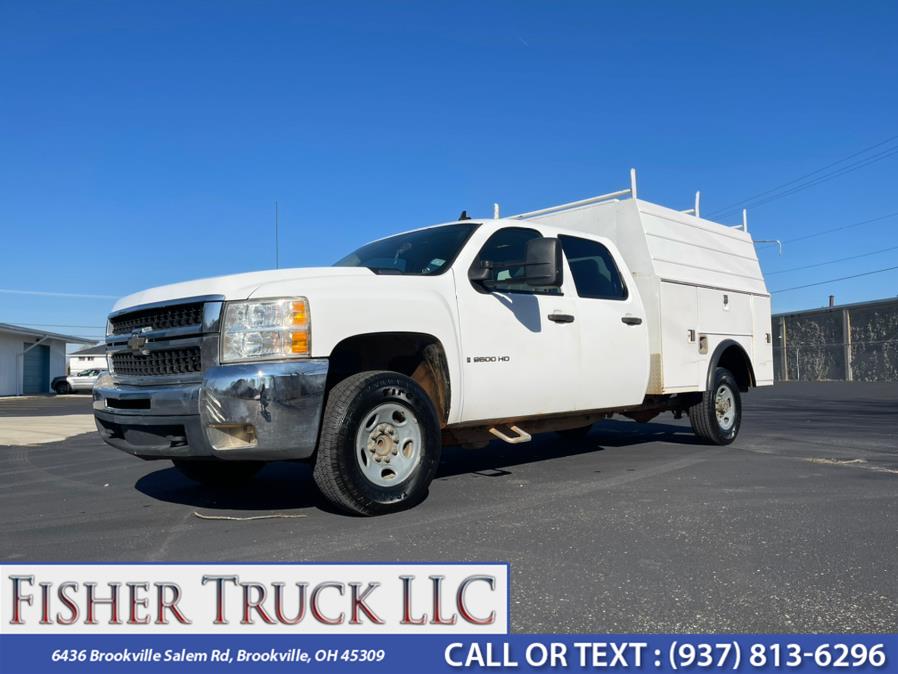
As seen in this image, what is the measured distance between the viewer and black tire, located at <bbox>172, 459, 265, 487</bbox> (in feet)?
18.8

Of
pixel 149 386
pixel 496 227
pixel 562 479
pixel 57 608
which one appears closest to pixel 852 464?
pixel 562 479

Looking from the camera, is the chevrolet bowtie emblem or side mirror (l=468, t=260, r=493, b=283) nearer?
the chevrolet bowtie emblem

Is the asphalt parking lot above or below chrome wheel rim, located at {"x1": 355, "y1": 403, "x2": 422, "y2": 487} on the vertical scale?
below

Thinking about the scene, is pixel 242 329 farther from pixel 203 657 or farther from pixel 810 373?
pixel 810 373

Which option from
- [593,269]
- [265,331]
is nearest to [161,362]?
[265,331]

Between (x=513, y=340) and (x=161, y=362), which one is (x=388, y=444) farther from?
(x=161, y=362)

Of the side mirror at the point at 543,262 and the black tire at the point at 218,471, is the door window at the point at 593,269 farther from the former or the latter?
the black tire at the point at 218,471

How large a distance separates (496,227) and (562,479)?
2.08 meters

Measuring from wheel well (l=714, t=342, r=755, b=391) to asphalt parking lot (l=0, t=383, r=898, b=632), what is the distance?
4.13 feet

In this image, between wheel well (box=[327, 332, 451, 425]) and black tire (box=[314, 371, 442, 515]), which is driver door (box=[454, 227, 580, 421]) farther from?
black tire (box=[314, 371, 442, 515])

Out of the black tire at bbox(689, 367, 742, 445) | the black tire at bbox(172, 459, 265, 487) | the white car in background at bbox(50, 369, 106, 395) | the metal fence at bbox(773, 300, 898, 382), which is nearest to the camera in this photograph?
the black tire at bbox(172, 459, 265, 487)

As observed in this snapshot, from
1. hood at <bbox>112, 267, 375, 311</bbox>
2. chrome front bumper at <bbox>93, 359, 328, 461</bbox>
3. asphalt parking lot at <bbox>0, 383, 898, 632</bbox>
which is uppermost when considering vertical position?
hood at <bbox>112, 267, 375, 311</bbox>

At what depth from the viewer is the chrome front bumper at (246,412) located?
13.6 ft

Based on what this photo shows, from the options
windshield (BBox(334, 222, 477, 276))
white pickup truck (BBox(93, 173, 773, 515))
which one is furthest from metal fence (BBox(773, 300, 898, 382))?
windshield (BBox(334, 222, 477, 276))
